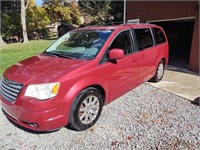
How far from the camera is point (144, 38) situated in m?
4.77

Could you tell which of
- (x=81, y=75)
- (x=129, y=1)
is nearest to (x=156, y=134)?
(x=81, y=75)

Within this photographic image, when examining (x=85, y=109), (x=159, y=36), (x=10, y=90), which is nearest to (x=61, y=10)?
(x=159, y=36)

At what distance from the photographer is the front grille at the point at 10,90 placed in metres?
2.90

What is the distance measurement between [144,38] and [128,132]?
2.48 m

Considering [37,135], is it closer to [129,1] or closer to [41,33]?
[129,1]

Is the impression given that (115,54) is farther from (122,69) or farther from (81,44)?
(81,44)

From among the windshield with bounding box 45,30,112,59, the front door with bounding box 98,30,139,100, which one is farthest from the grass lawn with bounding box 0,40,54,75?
the front door with bounding box 98,30,139,100

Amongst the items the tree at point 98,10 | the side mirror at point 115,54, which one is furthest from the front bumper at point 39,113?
the tree at point 98,10

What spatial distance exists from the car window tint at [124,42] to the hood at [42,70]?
0.88m

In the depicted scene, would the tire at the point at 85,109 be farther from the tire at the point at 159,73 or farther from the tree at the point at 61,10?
the tree at the point at 61,10

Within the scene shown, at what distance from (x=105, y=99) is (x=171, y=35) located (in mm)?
11537

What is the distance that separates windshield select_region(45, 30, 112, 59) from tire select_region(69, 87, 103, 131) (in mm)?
686

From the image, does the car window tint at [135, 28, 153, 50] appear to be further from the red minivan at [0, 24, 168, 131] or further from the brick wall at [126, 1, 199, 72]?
the brick wall at [126, 1, 199, 72]

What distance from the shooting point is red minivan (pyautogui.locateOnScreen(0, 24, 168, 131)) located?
2.80 meters
